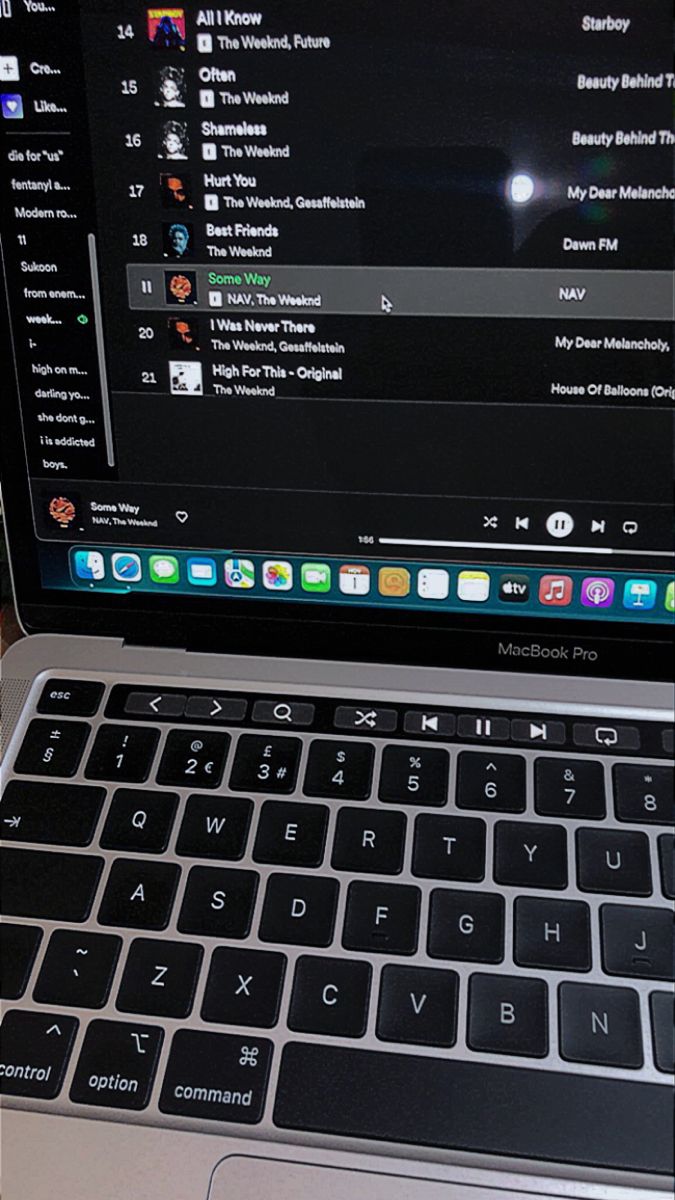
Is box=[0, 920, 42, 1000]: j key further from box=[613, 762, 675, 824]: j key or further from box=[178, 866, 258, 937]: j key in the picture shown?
box=[613, 762, 675, 824]: j key

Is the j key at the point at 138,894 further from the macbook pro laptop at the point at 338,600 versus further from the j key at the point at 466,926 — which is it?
the j key at the point at 466,926

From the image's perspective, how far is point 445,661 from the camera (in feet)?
1.74

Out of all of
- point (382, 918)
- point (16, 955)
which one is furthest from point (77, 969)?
point (382, 918)

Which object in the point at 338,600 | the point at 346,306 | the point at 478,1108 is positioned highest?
the point at 346,306

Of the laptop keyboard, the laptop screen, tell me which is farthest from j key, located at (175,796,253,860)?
the laptop screen

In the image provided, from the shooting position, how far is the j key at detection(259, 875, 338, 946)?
428 millimetres

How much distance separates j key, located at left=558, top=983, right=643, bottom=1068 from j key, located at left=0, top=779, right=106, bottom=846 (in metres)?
0.22

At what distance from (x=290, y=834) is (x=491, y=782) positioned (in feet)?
0.32

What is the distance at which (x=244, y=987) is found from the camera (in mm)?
414

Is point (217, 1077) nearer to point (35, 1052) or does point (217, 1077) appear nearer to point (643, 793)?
point (35, 1052)

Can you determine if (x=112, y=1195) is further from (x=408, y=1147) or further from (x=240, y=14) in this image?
(x=240, y=14)

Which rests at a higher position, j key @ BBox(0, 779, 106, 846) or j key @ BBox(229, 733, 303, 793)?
j key @ BBox(229, 733, 303, 793)

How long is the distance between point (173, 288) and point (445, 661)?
229 millimetres

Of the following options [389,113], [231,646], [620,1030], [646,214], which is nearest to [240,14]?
[389,113]
